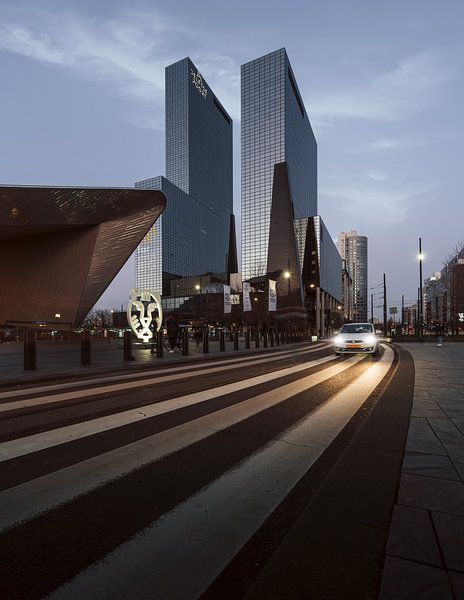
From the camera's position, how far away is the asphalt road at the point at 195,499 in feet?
6.56

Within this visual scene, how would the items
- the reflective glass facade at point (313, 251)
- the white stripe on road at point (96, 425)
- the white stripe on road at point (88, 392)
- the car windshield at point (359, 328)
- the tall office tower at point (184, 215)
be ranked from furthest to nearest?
1. the tall office tower at point (184, 215)
2. the reflective glass facade at point (313, 251)
3. the car windshield at point (359, 328)
4. the white stripe on road at point (88, 392)
5. the white stripe on road at point (96, 425)

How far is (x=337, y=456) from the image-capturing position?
401 cm

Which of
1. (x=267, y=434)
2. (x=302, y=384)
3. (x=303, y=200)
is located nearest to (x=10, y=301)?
(x=302, y=384)

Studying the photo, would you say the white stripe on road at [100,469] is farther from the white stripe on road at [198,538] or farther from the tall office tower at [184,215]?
the tall office tower at [184,215]

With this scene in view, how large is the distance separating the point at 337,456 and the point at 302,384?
506 cm

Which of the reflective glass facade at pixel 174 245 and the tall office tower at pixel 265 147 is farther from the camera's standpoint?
the reflective glass facade at pixel 174 245

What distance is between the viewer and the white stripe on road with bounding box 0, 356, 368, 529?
2.85m

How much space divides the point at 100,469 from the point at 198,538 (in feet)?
5.12

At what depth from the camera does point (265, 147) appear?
139500mm

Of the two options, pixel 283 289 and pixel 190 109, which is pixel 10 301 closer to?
pixel 283 289

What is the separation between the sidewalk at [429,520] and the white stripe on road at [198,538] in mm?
880

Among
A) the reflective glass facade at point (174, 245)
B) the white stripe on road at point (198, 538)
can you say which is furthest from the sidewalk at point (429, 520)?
the reflective glass facade at point (174, 245)

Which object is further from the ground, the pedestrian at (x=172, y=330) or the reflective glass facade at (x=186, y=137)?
the reflective glass facade at (x=186, y=137)

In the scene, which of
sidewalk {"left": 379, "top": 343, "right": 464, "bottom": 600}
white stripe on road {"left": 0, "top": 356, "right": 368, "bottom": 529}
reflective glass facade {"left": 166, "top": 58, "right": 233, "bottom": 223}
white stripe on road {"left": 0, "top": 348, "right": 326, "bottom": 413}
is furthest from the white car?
reflective glass facade {"left": 166, "top": 58, "right": 233, "bottom": 223}
